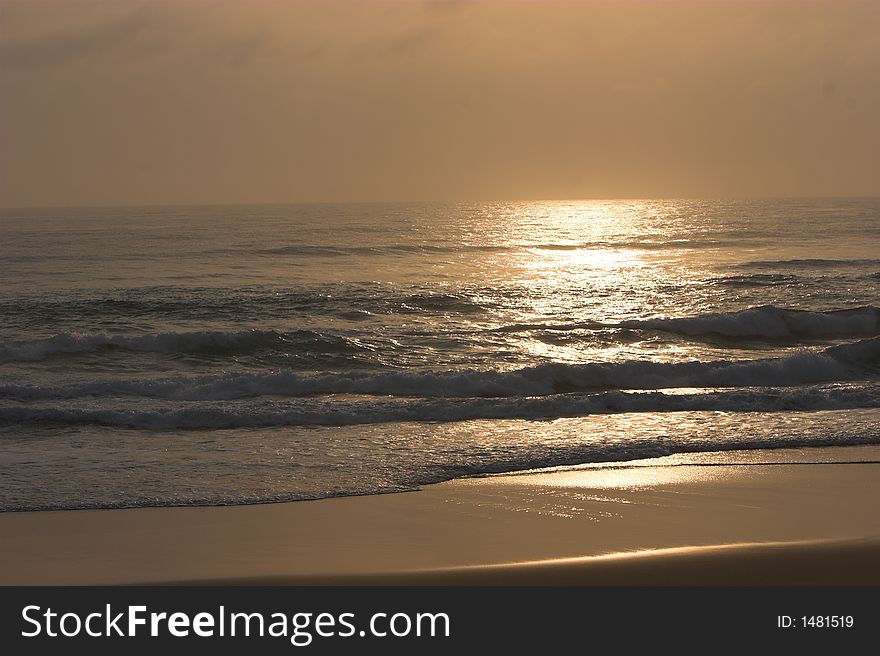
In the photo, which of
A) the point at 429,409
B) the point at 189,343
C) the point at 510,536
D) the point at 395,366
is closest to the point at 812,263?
the point at 395,366

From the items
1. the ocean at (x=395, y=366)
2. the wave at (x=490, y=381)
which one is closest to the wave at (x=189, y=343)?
the ocean at (x=395, y=366)

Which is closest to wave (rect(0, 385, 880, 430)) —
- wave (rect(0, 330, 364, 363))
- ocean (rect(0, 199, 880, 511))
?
ocean (rect(0, 199, 880, 511))

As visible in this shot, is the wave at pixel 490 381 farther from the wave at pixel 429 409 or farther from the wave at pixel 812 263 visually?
the wave at pixel 812 263

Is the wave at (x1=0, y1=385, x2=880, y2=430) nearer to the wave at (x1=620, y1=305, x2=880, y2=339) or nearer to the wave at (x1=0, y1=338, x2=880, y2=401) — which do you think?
the wave at (x1=0, y1=338, x2=880, y2=401)

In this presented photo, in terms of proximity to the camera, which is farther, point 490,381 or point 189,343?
point 189,343

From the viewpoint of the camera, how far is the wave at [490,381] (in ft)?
55.5

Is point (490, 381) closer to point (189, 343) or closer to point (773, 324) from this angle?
point (189, 343)

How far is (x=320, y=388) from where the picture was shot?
685 inches

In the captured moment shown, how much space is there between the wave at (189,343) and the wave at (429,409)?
5.72m

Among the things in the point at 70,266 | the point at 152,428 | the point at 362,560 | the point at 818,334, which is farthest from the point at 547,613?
the point at 70,266

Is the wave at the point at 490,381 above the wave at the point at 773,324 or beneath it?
beneath

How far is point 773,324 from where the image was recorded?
24.6 m

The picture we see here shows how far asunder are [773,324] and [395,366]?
36.5ft

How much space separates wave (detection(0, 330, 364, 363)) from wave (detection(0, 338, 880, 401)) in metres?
→ 3.01
